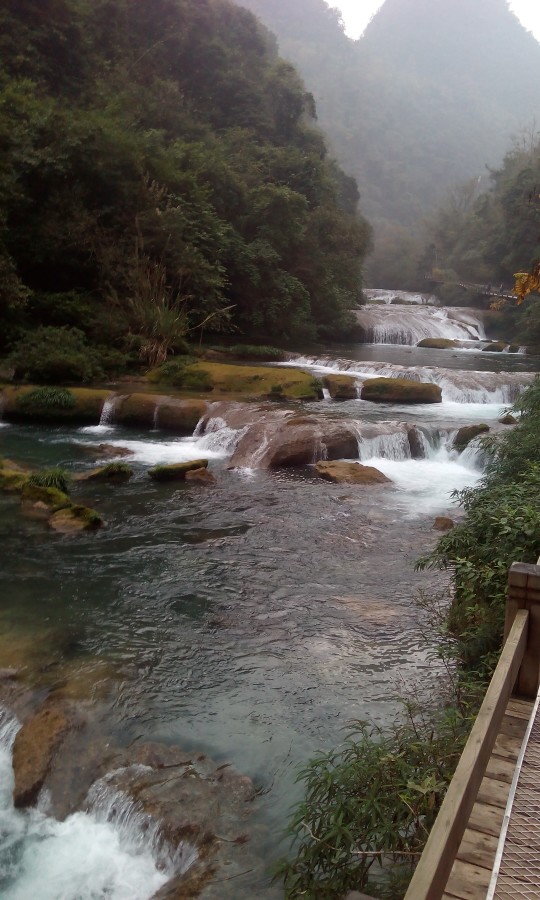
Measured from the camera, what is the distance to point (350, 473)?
10703 mm

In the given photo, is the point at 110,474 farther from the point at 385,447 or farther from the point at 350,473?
the point at 385,447

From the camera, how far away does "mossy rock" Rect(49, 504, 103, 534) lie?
814cm

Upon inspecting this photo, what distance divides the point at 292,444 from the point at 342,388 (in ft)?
14.5

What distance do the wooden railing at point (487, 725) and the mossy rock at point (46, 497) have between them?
6.51 m

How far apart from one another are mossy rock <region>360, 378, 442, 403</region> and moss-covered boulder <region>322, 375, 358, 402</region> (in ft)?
0.82

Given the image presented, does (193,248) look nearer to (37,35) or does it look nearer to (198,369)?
(198,369)

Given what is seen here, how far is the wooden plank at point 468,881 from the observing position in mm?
2141

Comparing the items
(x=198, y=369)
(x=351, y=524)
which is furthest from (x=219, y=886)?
(x=198, y=369)

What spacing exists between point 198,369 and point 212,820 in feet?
41.8

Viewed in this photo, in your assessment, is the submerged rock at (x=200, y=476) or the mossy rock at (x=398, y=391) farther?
the mossy rock at (x=398, y=391)

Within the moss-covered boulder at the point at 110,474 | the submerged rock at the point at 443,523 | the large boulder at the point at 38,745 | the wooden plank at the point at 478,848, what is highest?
the wooden plank at the point at 478,848

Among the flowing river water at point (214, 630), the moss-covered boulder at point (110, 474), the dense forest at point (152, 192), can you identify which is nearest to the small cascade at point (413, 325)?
the dense forest at point (152, 192)

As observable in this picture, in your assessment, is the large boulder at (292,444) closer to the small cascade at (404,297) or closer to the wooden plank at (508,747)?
the wooden plank at (508,747)

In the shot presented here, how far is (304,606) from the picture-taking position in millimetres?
6406
